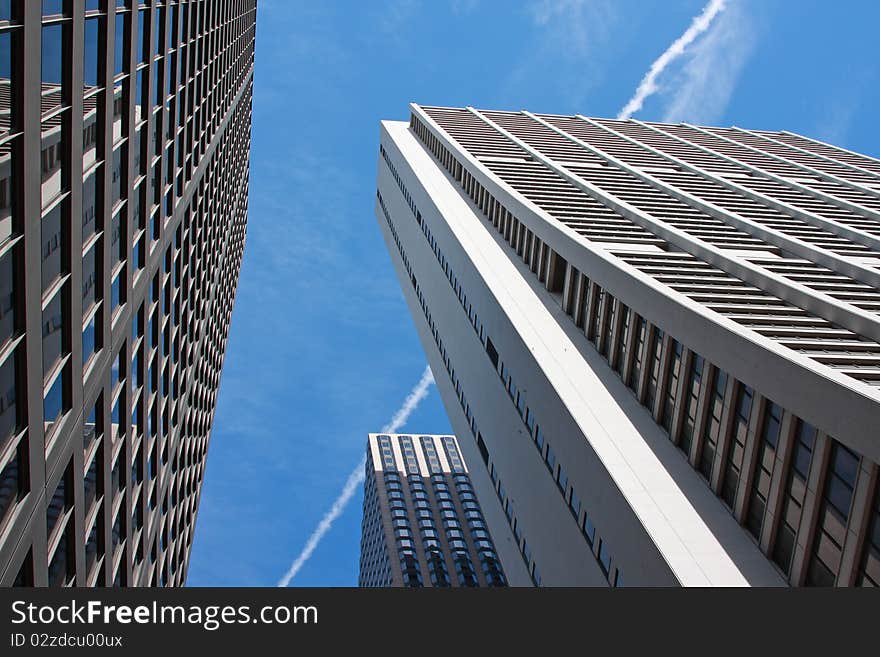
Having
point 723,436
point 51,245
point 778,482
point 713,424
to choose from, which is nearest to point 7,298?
point 51,245

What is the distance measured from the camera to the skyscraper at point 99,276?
51.9ft

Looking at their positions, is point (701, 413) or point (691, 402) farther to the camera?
point (691, 402)

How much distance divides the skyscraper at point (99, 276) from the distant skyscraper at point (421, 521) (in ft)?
239

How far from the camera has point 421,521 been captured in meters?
124

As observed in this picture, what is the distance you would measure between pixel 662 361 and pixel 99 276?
88.0 feet

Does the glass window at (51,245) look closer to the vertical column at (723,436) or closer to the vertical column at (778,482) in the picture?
the vertical column at (778,482)

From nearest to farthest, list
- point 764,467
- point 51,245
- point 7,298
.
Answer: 1. point 7,298
2. point 51,245
3. point 764,467

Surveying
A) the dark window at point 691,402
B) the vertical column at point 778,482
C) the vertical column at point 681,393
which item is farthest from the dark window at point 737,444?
the vertical column at point 681,393

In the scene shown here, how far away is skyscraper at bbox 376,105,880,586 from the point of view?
27016mm

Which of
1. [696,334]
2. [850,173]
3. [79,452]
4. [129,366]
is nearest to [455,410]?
[696,334]

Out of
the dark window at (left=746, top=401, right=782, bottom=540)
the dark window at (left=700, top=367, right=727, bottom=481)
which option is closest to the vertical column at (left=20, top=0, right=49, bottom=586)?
the dark window at (left=746, top=401, right=782, bottom=540)

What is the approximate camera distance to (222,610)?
11.8 m

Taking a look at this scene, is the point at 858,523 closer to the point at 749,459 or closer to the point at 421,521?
the point at 749,459

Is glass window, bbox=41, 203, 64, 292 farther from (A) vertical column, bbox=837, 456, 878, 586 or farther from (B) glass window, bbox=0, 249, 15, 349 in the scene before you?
(A) vertical column, bbox=837, 456, 878, 586
